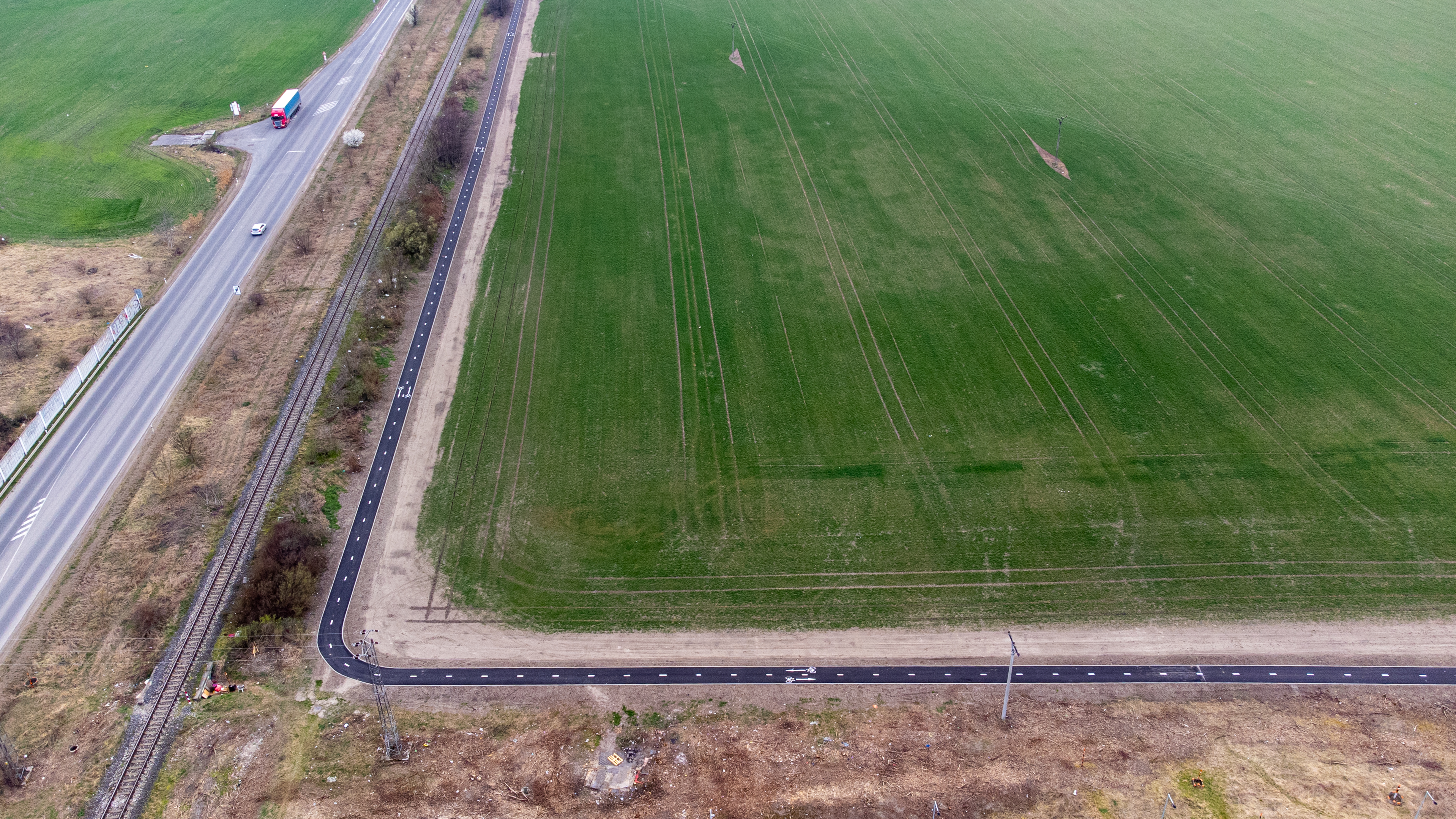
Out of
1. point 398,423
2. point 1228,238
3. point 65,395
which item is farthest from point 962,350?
point 65,395

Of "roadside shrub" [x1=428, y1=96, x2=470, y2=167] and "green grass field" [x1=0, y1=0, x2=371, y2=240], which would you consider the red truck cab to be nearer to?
"green grass field" [x1=0, y1=0, x2=371, y2=240]

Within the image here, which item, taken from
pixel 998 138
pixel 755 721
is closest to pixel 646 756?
pixel 755 721

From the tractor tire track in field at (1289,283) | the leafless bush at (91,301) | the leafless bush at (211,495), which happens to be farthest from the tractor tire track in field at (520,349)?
the tractor tire track in field at (1289,283)

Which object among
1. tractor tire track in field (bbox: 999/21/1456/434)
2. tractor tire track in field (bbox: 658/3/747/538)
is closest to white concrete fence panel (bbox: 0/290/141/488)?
tractor tire track in field (bbox: 658/3/747/538)

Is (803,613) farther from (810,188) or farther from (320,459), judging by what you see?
(810,188)

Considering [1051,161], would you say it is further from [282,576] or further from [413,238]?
[282,576]

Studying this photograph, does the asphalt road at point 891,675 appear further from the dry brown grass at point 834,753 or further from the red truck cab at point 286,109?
the red truck cab at point 286,109
